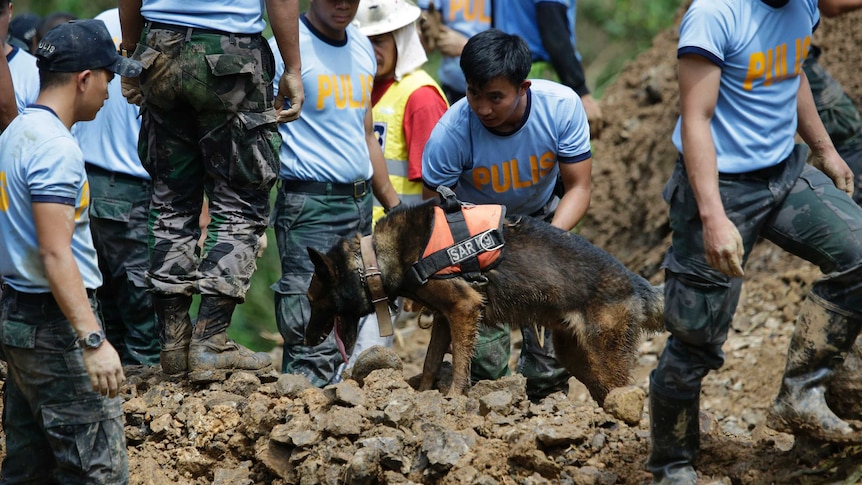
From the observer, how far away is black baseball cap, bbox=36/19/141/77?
13.0ft

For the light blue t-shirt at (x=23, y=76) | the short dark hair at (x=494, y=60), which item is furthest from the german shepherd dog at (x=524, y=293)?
the light blue t-shirt at (x=23, y=76)

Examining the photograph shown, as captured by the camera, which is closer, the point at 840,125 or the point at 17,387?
the point at 17,387

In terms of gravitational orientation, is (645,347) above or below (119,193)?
below

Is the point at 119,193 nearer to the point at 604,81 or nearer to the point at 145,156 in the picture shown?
the point at 145,156

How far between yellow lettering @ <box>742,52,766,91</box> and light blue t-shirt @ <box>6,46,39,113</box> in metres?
4.45

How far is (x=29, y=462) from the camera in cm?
432

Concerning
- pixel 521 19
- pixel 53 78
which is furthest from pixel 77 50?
pixel 521 19

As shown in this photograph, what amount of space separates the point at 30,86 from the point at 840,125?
6.03 metres

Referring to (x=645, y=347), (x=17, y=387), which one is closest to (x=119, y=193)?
(x=17, y=387)

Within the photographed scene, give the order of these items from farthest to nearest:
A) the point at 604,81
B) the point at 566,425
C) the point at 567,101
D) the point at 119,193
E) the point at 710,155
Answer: the point at 604,81 < the point at 119,193 < the point at 567,101 < the point at 566,425 < the point at 710,155

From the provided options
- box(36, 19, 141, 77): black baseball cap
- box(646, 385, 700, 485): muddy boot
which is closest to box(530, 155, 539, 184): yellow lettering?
box(646, 385, 700, 485): muddy boot

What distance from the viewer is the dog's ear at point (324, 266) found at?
5.17 m

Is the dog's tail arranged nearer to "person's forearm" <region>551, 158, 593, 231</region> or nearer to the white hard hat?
"person's forearm" <region>551, 158, 593, 231</region>

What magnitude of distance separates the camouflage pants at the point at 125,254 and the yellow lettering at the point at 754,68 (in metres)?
3.82
